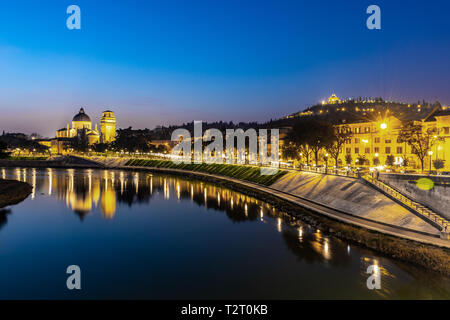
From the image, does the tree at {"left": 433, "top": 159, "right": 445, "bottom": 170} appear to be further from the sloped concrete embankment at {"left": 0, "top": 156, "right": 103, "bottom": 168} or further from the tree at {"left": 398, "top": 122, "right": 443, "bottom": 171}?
the sloped concrete embankment at {"left": 0, "top": 156, "right": 103, "bottom": 168}

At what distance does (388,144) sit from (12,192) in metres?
78.7

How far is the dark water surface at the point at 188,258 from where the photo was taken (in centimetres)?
2180

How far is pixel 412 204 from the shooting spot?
3145 cm

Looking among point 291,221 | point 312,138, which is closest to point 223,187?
point 312,138

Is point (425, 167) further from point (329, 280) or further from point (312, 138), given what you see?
point (329, 280)

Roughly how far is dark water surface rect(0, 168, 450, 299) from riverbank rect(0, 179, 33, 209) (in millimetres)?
5648

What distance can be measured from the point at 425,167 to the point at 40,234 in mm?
63825

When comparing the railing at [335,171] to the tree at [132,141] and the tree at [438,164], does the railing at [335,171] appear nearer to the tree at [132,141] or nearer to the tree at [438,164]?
the tree at [438,164]

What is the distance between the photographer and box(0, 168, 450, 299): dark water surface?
71.5ft

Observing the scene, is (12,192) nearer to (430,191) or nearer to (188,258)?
(188,258)

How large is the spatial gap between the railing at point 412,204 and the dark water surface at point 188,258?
21.9 ft

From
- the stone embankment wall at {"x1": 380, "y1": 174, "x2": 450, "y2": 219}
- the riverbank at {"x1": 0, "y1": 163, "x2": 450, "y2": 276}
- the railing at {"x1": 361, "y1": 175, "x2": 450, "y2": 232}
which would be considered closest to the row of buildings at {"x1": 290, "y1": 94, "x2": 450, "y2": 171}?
the railing at {"x1": 361, "y1": 175, "x2": 450, "y2": 232}
